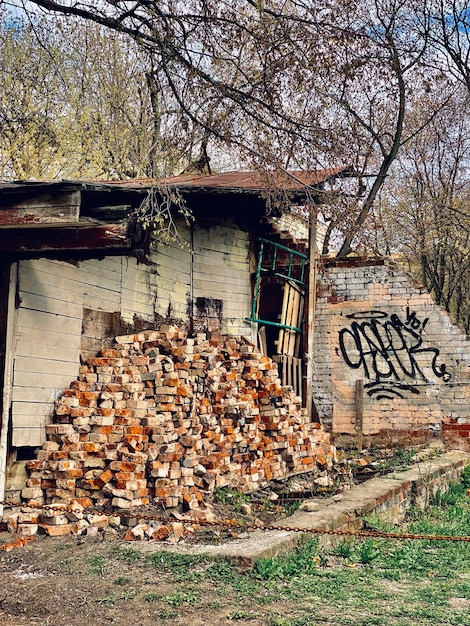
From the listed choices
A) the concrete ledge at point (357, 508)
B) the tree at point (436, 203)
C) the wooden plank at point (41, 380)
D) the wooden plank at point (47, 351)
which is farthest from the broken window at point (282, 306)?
the tree at point (436, 203)

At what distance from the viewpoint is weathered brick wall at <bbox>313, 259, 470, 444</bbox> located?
12.7 metres

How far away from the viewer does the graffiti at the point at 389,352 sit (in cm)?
1288

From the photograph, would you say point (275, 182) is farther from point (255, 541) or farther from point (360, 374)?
point (360, 374)

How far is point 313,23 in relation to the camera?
22.0 ft

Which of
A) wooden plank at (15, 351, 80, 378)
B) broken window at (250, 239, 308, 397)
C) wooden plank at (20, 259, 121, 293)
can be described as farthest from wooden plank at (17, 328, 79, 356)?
broken window at (250, 239, 308, 397)

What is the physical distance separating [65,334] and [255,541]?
316cm

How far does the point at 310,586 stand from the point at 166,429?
2.80 metres

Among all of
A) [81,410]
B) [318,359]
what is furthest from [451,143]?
[81,410]

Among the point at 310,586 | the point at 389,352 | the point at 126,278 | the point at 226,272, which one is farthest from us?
the point at 389,352

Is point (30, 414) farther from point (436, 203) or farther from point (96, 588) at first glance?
point (436, 203)

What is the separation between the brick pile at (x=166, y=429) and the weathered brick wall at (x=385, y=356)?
3.42 metres

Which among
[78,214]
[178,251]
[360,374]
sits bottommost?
[360,374]

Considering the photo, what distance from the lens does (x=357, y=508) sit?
7.45m

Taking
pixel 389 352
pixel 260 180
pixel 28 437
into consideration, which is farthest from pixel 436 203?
pixel 28 437
